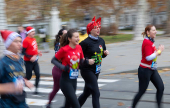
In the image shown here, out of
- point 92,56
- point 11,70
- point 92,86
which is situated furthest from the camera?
point 92,56

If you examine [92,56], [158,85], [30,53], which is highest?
[92,56]

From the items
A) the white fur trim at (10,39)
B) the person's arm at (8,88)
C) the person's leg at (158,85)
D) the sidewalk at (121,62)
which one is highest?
the white fur trim at (10,39)

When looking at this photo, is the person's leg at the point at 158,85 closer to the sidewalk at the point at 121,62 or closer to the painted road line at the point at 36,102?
the painted road line at the point at 36,102

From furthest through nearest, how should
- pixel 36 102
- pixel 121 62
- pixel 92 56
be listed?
pixel 121 62 < pixel 36 102 < pixel 92 56

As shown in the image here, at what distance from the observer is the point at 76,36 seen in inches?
193

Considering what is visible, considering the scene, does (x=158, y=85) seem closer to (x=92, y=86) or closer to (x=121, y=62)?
(x=92, y=86)

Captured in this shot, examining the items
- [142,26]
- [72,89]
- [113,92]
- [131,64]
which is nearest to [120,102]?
[113,92]

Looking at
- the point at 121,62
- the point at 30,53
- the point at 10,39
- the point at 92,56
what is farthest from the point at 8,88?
the point at 121,62

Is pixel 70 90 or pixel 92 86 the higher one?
pixel 70 90

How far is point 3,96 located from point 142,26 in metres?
18.9

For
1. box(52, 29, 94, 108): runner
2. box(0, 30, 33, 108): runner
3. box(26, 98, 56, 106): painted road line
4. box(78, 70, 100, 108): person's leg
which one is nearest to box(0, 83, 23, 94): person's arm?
box(0, 30, 33, 108): runner

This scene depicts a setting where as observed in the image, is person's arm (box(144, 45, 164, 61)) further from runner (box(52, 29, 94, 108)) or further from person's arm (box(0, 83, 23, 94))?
person's arm (box(0, 83, 23, 94))

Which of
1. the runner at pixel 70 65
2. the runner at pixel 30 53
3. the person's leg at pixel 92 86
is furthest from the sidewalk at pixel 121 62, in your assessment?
the runner at pixel 70 65

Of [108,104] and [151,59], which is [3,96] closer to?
[151,59]
